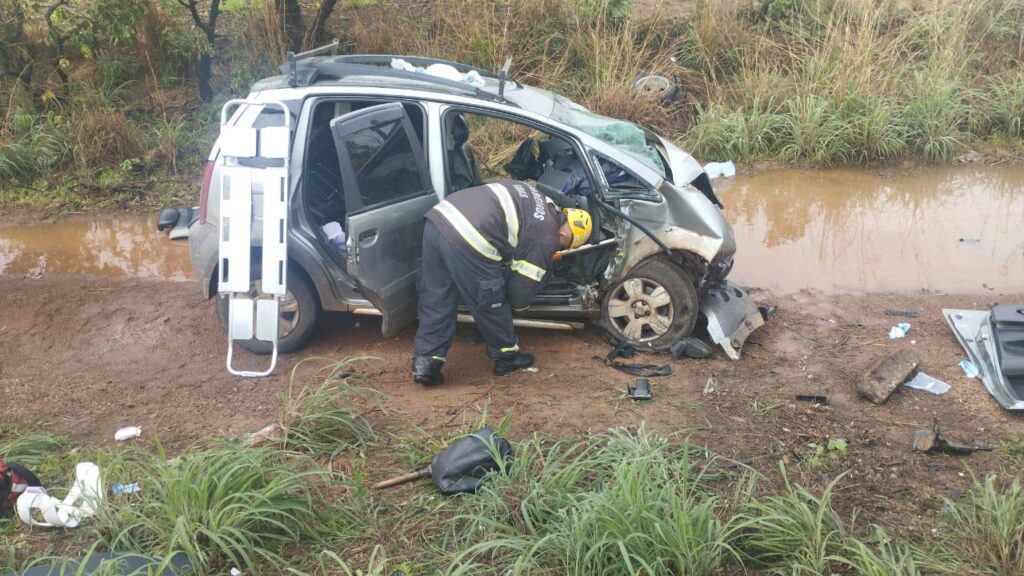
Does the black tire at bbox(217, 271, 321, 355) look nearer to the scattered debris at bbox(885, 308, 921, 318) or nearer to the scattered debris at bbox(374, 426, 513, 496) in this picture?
the scattered debris at bbox(374, 426, 513, 496)

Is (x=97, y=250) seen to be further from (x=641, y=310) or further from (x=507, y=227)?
(x=641, y=310)

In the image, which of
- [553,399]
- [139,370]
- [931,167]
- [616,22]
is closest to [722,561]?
[553,399]

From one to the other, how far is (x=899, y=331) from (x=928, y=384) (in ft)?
2.80

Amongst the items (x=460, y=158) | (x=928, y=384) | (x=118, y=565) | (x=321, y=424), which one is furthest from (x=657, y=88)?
(x=118, y=565)

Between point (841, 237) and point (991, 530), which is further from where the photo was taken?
point (841, 237)

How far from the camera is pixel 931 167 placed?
927 centimetres

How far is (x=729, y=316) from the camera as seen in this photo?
18.5 ft

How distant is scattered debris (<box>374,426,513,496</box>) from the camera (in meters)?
3.87

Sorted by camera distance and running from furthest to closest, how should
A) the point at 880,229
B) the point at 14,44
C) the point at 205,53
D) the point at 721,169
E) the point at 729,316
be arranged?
1. the point at 205,53
2. the point at 14,44
3. the point at 721,169
4. the point at 880,229
5. the point at 729,316

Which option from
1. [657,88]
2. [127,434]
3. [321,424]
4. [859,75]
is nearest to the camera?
[321,424]

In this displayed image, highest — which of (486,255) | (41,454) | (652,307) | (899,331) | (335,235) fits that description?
(486,255)

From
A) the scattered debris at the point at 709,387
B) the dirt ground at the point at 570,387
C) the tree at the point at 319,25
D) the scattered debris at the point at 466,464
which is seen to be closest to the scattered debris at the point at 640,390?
the dirt ground at the point at 570,387

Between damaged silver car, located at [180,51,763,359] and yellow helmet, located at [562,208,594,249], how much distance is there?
0.39 ft

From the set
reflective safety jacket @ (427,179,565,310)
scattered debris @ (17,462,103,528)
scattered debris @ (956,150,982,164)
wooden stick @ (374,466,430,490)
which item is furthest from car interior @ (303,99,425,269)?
scattered debris @ (956,150,982,164)
